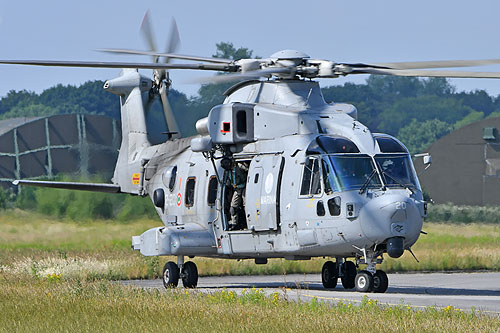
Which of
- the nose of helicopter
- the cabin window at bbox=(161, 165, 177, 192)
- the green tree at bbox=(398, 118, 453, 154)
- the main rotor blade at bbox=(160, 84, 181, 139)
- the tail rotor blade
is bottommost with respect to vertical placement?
the nose of helicopter

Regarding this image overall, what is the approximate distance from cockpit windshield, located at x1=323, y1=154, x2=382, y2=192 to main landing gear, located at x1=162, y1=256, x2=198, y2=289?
14.4ft

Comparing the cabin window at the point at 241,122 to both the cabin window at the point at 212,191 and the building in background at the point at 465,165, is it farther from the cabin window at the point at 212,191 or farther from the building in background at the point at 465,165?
the building in background at the point at 465,165

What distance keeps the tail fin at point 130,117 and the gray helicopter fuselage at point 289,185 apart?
9.74 ft

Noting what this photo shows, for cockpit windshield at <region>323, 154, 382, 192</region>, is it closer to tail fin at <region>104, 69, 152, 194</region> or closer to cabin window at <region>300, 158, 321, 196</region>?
cabin window at <region>300, 158, 321, 196</region>

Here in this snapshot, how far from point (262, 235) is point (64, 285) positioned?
3.84 m

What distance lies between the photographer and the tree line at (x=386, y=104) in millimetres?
64625

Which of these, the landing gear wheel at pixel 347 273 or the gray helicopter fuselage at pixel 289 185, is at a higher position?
the gray helicopter fuselage at pixel 289 185

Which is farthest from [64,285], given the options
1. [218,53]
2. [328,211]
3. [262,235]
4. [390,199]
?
[218,53]

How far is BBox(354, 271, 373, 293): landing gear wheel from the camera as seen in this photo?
17406 mm

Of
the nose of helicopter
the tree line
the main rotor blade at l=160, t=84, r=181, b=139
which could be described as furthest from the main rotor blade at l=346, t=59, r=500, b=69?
the tree line

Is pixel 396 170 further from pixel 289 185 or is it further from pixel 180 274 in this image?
pixel 180 274

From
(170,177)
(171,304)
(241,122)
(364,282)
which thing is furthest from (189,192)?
(171,304)

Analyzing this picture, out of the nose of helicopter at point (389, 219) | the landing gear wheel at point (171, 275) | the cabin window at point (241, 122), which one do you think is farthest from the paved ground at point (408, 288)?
the cabin window at point (241, 122)

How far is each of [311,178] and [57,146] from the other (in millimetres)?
24310
